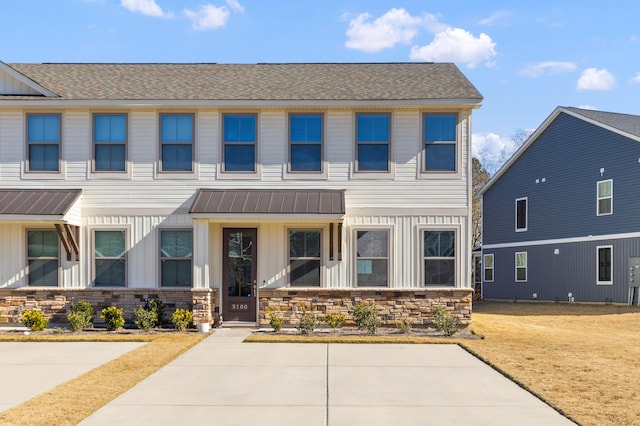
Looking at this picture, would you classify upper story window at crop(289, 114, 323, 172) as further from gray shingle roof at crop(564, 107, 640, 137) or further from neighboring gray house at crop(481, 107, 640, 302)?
gray shingle roof at crop(564, 107, 640, 137)

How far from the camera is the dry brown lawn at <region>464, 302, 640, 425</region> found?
790 cm

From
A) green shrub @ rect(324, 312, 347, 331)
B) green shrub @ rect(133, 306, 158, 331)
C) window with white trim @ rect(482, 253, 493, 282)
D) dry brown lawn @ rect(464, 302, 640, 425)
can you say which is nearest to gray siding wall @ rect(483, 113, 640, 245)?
window with white trim @ rect(482, 253, 493, 282)

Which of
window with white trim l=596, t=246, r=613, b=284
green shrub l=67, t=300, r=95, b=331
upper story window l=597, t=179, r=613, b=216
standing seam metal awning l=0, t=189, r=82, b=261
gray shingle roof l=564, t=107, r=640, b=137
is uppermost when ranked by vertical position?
gray shingle roof l=564, t=107, r=640, b=137

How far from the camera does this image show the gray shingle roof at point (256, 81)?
15664 millimetres

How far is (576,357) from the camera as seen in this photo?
466 inches

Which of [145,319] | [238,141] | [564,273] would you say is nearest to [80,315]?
[145,319]

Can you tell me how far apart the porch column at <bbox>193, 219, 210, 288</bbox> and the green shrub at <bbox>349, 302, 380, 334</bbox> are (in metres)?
3.52

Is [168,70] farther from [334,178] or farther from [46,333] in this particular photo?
[46,333]

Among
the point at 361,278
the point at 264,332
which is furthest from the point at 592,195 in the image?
the point at 264,332

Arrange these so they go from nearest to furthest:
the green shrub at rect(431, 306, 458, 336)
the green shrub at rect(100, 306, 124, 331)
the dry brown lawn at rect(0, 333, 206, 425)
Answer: the dry brown lawn at rect(0, 333, 206, 425), the green shrub at rect(431, 306, 458, 336), the green shrub at rect(100, 306, 124, 331)

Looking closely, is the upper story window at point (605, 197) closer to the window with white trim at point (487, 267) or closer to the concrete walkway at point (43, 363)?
the window with white trim at point (487, 267)

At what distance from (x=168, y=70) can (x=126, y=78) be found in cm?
127

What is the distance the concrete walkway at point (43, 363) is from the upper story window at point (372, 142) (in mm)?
6650

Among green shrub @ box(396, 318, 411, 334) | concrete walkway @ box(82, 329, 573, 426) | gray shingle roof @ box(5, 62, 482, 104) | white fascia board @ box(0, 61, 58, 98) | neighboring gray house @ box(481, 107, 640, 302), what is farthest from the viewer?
Result: neighboring gray house @ box(481, 107, 640, 302)
